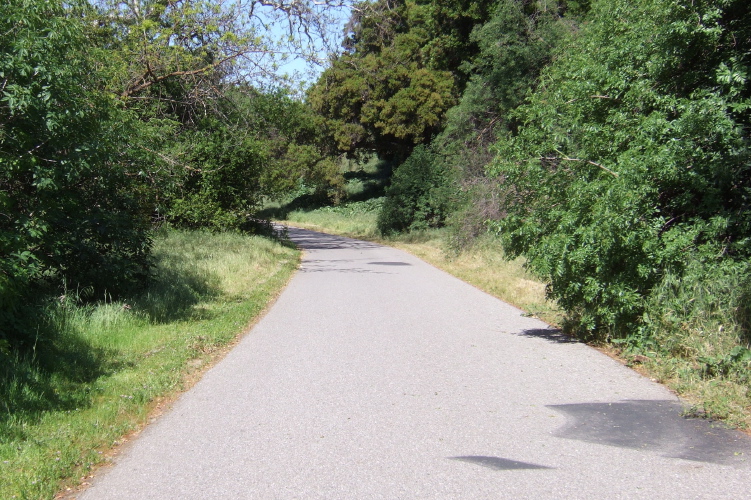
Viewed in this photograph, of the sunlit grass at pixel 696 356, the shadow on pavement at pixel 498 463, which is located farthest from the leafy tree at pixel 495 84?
the shadow on pavement at pixel 498 463

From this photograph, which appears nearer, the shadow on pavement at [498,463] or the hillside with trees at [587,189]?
the shadow on pavement at [498,463]

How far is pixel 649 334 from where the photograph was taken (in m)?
8.20

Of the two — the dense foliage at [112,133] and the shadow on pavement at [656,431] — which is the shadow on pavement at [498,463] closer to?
the shadow on pavement at [656,431]

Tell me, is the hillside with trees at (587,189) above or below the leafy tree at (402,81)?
below

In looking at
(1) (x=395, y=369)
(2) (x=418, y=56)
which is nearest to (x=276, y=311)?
(1) (x=395, y=369)

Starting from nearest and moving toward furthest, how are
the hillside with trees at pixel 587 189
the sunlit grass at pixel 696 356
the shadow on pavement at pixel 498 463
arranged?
the shadow on pavement at pixel 498 463
the sunlit grass at pixel 696 356
the hillside with trees at pixel 587 189

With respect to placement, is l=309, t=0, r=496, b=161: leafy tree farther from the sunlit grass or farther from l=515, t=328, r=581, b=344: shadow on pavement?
l=515, t=328, r=581, b=344: shadow on pavement

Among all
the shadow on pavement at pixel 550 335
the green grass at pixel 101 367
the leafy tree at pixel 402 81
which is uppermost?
the leafy tree at pixel 402 81

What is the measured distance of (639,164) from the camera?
7820mm

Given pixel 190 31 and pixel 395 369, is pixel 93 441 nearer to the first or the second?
pixel 395 369

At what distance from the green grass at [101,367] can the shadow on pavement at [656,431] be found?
387cm

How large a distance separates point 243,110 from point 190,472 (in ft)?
65.2

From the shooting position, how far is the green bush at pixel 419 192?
34562 mm

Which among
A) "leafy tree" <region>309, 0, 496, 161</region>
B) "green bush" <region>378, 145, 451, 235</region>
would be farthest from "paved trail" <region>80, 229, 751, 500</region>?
"leafy tree" <region>309, 0, 496, 161</region>
